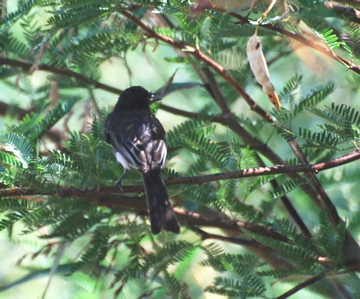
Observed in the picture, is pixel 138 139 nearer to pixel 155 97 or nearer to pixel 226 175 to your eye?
pixel 155 97

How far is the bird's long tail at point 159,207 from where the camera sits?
3.49 m

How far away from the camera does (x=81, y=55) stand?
4.08 metres

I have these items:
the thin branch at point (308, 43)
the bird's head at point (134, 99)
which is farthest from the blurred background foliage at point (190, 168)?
the bird's head at point (134, 99)

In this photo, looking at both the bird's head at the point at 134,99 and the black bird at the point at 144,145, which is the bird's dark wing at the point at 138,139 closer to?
the black bird at the point at 144,145

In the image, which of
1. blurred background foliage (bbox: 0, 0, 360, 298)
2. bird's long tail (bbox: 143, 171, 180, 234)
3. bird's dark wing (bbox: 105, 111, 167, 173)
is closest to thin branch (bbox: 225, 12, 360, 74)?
blurred background foliage (bbox: 0, 0, 360, 298)

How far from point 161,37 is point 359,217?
172 cm

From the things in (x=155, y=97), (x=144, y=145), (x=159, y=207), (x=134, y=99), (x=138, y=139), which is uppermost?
(x=134, y=99)

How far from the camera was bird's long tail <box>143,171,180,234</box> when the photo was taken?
137 inches

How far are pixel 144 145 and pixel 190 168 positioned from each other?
30cm

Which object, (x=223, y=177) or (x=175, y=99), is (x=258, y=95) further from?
(x=223, y=177)

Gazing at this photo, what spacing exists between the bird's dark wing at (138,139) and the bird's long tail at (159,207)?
18cm

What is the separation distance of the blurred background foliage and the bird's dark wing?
97 mm

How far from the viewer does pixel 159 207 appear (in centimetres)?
351

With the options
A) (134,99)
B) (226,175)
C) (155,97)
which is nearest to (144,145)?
(155,97)
